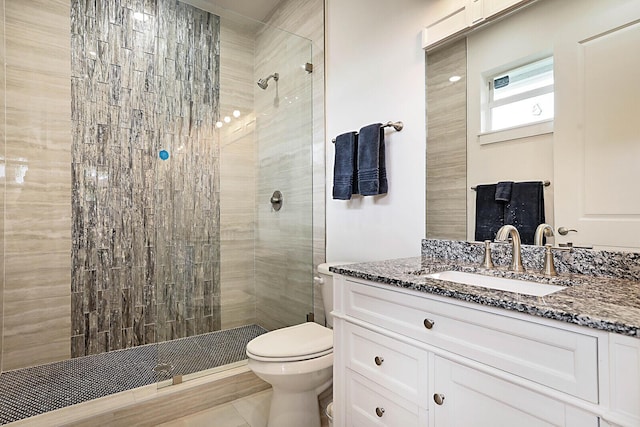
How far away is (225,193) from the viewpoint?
2.69m

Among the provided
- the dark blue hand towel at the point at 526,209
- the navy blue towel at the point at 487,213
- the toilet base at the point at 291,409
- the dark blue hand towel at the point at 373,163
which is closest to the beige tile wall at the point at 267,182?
the dark blue hand towel at the point at 373,163

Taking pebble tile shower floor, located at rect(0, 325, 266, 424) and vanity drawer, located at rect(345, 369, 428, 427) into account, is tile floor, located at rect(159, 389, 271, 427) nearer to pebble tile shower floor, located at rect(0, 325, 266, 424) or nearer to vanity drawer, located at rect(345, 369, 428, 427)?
pebble tile shower floor, located at rect(0, 325, 266, 424)

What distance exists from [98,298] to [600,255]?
283 cm

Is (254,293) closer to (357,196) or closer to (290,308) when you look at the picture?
(290,308)

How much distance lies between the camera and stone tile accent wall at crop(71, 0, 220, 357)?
89.7 inches

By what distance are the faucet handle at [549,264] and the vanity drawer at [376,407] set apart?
0.63m

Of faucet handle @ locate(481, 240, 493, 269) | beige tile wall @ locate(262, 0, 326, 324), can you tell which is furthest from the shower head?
faucet handle @ locate(481, 240, 493, 269)

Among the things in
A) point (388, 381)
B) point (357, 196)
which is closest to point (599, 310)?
point (388, 381)

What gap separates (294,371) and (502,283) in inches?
37.3

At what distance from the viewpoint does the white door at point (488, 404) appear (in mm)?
Answer: 732

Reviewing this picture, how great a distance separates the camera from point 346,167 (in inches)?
79.2

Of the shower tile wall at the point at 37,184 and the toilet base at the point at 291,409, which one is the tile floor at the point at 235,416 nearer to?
the toilet base at the point at 291,409

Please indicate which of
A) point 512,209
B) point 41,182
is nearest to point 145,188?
point 41,182

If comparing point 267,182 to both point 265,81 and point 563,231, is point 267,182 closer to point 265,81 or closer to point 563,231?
point 265,81
